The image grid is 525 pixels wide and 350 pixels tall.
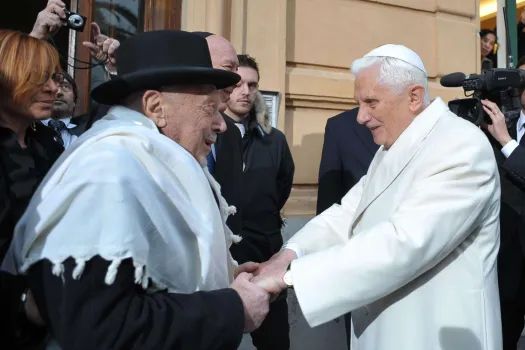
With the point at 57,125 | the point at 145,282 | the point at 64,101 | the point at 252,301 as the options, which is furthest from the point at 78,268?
the point at 64,101

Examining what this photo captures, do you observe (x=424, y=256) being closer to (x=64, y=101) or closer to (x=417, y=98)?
(x=417, y=98)

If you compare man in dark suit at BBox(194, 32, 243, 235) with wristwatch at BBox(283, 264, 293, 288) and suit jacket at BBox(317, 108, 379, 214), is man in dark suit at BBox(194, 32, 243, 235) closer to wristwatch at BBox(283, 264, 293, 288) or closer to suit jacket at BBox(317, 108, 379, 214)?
suit jacket at BBox(317, 108, 379, 214)

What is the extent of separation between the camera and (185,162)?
4.85ft

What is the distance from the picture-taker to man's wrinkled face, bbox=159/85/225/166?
157 centimetres

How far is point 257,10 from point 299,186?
1490 mm

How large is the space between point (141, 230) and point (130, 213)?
51 millimetres

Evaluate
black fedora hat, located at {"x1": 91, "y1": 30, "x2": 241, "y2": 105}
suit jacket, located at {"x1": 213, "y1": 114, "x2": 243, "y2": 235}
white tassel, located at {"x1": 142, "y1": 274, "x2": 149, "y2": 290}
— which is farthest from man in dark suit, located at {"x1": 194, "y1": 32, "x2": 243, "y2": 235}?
white tassel, located at {"x1": 142, "y1": 274, "x2": 149, "y2": 290}

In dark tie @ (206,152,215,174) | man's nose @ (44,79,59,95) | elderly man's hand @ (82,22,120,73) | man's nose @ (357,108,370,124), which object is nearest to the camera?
man's nose @ (44,79,59,95)

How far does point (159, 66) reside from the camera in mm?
1562

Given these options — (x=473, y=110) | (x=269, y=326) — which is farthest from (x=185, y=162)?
(x=473, y=110)

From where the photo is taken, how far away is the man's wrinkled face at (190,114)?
5.15ft

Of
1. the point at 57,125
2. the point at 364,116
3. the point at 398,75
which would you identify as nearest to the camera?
the point at 398,75

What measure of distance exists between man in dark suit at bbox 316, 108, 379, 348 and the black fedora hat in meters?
2.18

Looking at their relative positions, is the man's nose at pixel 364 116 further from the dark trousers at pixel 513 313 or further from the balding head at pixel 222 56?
the dark trousers at pixel 513 313
